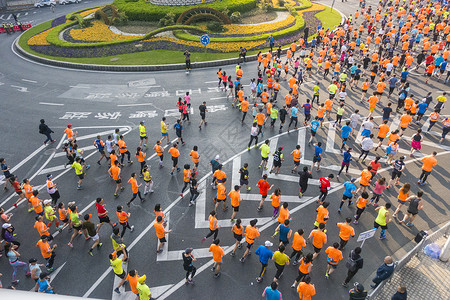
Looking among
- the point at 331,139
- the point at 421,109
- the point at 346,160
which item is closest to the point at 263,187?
the point at 346,160

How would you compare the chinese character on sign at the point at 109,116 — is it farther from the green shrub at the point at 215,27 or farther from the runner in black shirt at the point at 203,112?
the green shrub at the point at 215,27

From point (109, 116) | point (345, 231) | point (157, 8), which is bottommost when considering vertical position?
point (109, 116)

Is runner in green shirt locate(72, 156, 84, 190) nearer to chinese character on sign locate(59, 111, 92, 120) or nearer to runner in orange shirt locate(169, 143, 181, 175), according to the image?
runner in orange shirt locate(169, 143, 181, 175)

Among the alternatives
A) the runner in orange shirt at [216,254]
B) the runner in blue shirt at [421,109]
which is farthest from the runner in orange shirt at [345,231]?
the runner in blue shirt at [421,109]

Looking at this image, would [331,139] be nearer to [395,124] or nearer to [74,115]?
[395,124]

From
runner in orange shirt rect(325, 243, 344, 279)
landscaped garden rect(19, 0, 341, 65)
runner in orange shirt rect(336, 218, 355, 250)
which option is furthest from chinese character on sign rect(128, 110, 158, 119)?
runner in orange shirt rect(325, 243, 344, 279)

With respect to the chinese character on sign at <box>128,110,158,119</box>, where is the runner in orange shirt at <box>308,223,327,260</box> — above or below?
above

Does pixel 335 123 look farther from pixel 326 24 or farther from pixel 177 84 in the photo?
pixel 326 24
